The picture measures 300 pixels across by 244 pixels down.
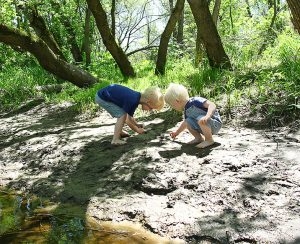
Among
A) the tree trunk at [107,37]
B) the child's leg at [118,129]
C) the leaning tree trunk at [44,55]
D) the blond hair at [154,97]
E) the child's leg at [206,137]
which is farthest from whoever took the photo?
the tree trunk at [107,37]

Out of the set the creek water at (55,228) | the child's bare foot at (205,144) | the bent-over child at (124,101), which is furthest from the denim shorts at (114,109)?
the creek water at (55,228)

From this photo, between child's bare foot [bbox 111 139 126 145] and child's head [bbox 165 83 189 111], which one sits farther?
child's bare foot [bbox 111 139 126 145]

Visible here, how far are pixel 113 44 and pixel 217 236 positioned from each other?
23.9ft

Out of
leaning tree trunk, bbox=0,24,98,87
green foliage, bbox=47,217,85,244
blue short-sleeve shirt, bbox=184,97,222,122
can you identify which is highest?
leaning tree trunk, bbox=0,24,98,87

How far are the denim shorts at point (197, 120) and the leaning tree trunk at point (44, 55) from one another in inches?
183

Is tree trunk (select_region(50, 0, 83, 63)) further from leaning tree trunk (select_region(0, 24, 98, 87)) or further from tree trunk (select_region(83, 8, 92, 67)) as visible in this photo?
leaning tree trunk (select_region(0, 24, 98, 87))

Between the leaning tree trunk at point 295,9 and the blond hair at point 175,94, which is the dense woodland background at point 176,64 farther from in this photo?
the blond hair at point 175,94

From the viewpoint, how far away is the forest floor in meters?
2.85

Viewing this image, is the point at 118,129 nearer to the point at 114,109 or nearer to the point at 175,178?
the point at 114,109

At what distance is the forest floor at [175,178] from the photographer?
2846 millimetres

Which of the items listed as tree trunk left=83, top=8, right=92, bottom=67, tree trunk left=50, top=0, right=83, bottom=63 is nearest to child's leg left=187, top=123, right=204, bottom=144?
tree trunk left=83, top=8, right=92, bottom=67

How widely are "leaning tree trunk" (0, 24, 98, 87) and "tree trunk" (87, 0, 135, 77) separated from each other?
33.1 inches

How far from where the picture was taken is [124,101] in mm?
4934

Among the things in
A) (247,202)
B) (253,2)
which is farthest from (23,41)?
(253,2)
